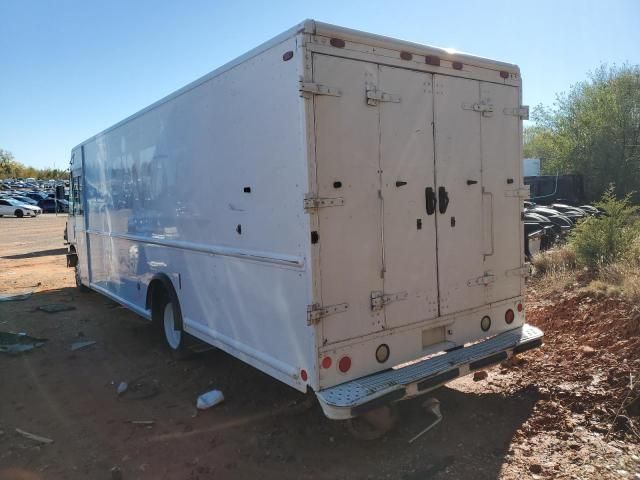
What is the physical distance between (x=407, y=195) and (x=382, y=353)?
4.06 ft

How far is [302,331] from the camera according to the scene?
378 centimetres

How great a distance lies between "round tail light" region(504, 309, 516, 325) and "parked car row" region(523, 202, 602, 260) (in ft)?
15.8

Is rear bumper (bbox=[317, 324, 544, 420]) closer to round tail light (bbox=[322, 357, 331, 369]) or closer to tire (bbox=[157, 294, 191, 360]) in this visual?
round tail light (bbox=[322, 357, 331, 369])

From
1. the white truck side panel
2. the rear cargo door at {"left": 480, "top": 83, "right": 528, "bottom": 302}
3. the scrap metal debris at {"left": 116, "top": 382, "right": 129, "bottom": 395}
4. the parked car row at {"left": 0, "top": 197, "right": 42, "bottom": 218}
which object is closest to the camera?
the white truck side panel

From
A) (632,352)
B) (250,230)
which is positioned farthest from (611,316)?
(250,230)

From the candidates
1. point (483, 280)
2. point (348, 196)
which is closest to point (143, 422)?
point (348, 196)

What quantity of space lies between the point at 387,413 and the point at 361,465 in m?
0.43

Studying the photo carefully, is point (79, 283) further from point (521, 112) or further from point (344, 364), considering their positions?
point (521, 112)

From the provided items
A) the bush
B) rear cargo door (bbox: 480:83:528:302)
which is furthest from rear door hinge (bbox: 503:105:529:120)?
the bush

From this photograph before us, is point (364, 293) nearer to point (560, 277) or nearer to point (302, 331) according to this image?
point (302, 331)

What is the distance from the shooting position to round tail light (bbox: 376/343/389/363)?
405 cm

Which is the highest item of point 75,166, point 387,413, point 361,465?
point 75,166

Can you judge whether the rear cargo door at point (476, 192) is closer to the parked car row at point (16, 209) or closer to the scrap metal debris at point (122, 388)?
the scrap metal debris at point (122, 388)

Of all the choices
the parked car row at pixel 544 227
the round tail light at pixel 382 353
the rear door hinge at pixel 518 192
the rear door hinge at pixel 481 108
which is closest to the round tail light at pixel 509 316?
the rear door hinge at pixel 518 192
